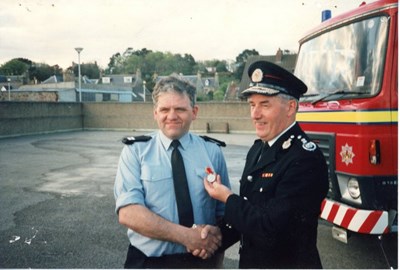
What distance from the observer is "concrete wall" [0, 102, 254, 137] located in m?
19.1

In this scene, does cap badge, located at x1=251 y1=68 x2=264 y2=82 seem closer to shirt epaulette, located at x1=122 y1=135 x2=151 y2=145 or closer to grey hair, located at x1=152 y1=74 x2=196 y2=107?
grey hair, located at x1=152 y1=74 x2=196 y2=107

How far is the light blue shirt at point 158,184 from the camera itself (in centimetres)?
208

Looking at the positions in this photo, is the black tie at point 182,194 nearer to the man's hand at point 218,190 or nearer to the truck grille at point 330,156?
the man's hand at point 218,190

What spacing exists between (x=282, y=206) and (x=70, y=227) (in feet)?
13.3

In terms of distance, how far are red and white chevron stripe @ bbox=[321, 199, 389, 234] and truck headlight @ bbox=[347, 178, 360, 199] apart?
0.13 meters

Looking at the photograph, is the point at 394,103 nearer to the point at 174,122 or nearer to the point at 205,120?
the point at 174,122

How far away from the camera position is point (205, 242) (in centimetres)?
203

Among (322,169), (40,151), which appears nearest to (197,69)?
(40,151)

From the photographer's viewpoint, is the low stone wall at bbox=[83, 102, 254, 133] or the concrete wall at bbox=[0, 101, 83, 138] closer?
the concrete wall at bbox=[0, 101, 83, 138]

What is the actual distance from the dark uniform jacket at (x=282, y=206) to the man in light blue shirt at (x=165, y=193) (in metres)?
0.19

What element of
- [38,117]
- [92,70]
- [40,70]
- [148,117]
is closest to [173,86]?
[40,70]

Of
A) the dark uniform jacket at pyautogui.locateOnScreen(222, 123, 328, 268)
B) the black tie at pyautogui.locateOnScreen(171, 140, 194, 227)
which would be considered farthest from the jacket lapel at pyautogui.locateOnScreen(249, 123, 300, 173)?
→ the black tie at pyautogui.locateOnScreen(171, 140, 194, 227)

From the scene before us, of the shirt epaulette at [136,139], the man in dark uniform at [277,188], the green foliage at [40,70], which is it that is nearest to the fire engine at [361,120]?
the man in dark uniform at [277,188]

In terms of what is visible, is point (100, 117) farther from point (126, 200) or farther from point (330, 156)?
point (126, 200)
